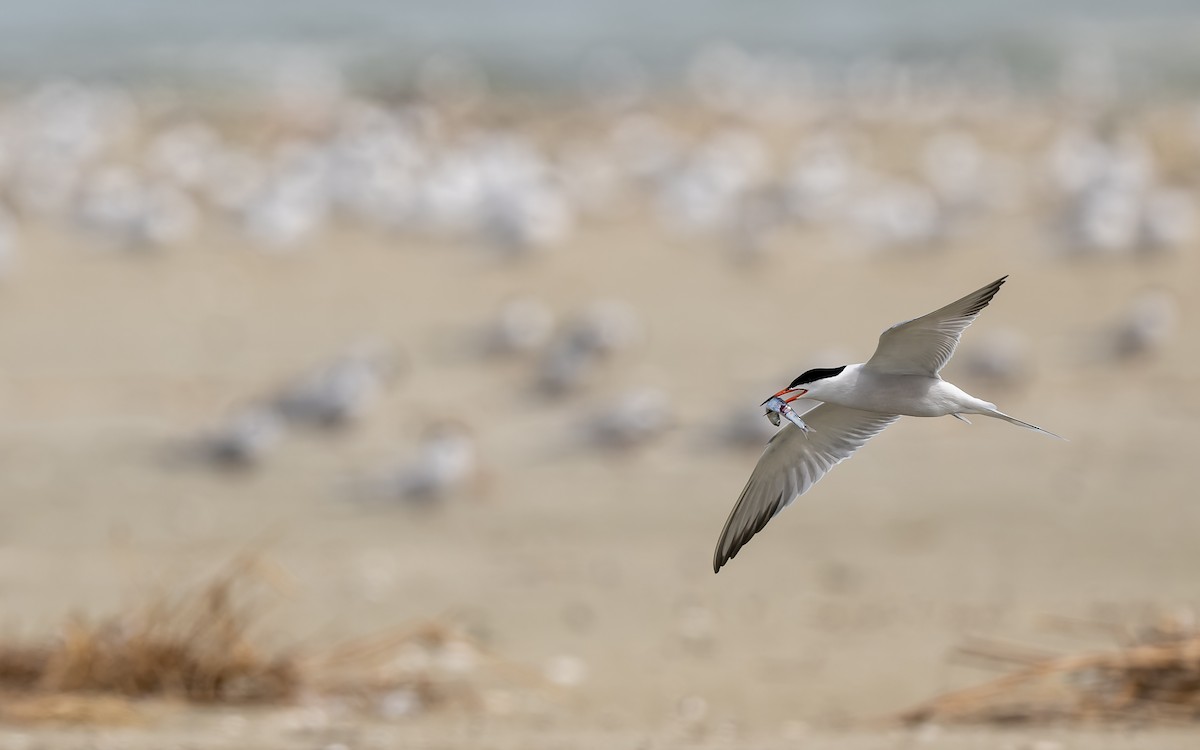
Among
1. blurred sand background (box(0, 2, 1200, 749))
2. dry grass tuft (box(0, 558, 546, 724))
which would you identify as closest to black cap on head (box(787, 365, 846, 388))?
blurred sand background (box(0, 2, 1200, 749))

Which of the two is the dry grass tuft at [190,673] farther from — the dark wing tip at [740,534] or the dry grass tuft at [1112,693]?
the dark wing tip at [740,534]

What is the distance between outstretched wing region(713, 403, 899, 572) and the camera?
3062 millimetres

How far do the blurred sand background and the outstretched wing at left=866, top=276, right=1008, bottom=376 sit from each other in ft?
5.65

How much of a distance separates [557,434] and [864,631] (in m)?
3.23

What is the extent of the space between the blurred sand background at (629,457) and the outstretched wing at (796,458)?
1.29 m

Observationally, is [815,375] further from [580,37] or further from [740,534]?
[580,37]

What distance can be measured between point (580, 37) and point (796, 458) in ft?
121

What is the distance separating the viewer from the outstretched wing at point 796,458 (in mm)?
3062

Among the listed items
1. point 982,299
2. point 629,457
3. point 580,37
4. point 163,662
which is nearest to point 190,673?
point 163,662

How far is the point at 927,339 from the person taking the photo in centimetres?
262

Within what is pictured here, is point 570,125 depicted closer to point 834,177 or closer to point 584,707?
point 834,177

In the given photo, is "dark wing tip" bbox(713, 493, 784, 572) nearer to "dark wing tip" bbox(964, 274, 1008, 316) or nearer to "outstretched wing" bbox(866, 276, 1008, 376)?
"outstretched wing" bbox(866, 276, 1008, 376)

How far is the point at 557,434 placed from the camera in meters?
8.79

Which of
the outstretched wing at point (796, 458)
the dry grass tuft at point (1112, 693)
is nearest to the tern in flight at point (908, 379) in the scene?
the outstretched wing at point (796, 458)
